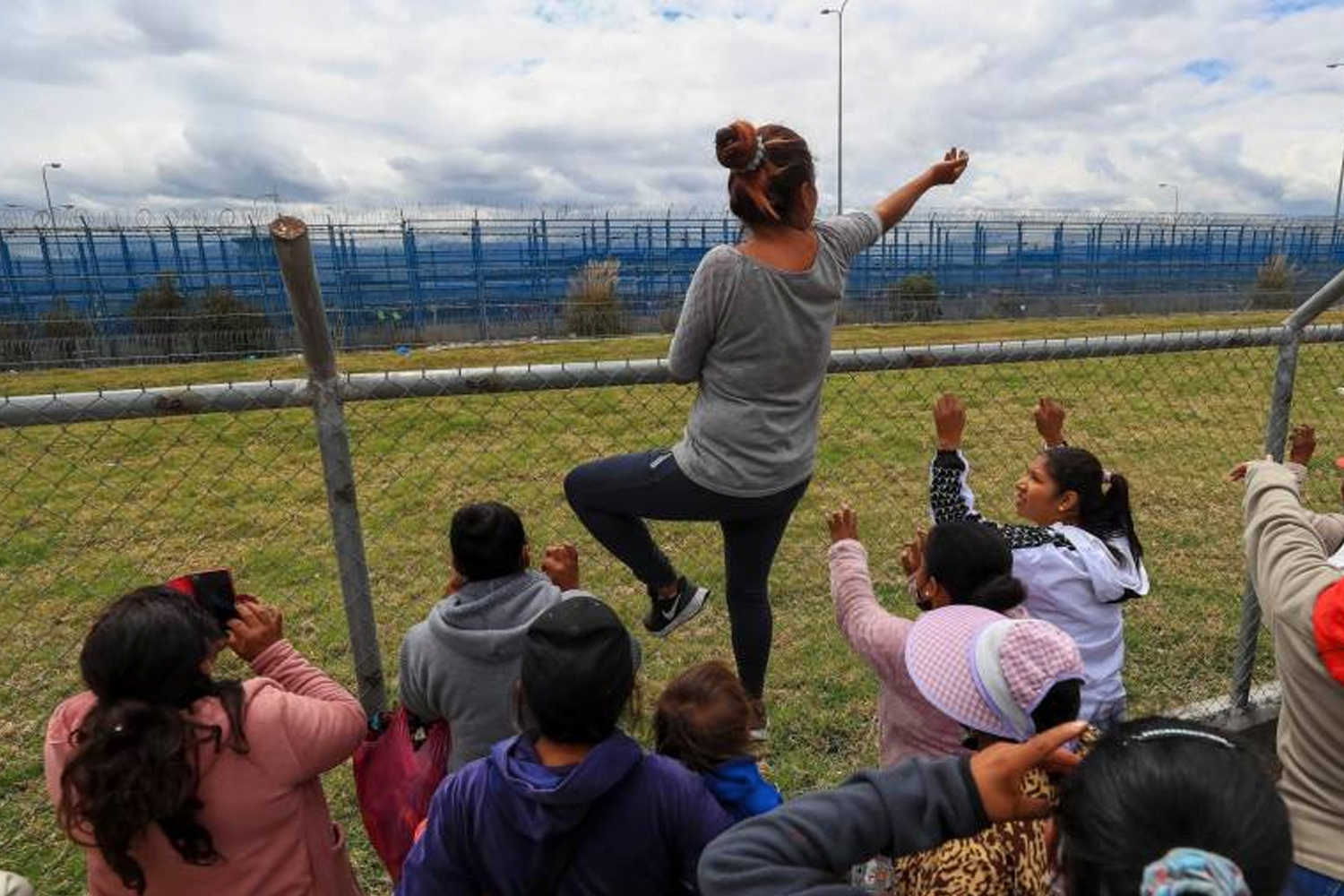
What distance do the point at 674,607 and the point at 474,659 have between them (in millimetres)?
842

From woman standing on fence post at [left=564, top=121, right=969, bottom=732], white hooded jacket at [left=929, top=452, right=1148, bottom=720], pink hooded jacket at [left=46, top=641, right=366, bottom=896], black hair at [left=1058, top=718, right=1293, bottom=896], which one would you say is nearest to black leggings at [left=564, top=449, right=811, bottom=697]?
woman standing on fence post at [left=564, top=121, right=969, bottom=732]

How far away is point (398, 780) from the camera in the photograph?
6.49 feet

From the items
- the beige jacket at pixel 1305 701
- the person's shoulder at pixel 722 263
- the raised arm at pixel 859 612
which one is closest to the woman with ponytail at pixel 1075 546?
the raised arm at pixel 859 612

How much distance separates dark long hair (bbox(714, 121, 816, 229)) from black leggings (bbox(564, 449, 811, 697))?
63 cm

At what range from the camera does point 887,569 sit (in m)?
4.96

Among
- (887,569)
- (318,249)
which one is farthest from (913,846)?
(318,249)

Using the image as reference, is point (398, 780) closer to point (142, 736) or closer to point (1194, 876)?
point (142, 736)

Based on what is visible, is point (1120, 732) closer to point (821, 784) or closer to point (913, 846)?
point (913, 846)

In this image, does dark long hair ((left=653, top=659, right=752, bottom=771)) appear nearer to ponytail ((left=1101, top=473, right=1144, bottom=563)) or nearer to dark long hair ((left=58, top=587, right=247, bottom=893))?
dark long hair ((left=58, top=587, right=247, bottom=893))

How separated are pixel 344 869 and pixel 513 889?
67 cm

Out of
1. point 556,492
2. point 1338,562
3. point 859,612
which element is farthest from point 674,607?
point 556,492

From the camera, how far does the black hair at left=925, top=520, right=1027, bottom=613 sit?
1.96 meters

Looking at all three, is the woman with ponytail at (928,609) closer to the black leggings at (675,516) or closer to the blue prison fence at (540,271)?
the black leggings at (675,516)

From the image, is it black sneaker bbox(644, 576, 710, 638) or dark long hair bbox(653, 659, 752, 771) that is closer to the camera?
dark long hair bbox(653, 659, 752, 771)
